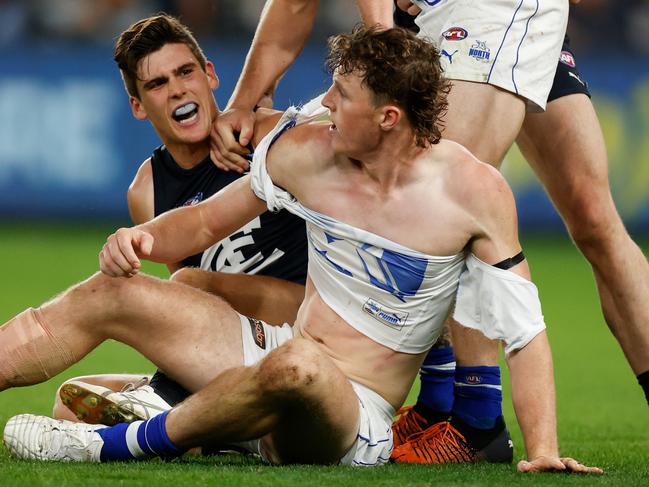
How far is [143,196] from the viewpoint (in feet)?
16.8

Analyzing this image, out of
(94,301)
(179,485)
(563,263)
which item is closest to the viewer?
(179,485)

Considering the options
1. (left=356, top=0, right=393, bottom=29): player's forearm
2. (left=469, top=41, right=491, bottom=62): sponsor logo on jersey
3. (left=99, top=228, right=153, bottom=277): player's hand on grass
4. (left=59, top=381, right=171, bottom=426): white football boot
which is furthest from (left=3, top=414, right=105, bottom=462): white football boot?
(left=469, top=41, right=491, bottom=62): sponsor logo on jersey

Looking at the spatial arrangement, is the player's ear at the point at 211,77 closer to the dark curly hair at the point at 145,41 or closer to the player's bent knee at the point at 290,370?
the dark curly hair at the point at 145,41

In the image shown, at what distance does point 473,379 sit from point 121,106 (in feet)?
28.3

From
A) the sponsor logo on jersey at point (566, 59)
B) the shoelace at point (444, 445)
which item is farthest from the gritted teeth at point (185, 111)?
the shoelace at point (444, 445)

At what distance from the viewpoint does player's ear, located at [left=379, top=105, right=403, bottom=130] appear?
392 centimetres

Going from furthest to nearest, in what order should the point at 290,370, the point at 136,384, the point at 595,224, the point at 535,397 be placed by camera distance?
the point at 595,224 < the point at 136,384 < the point at 535,397 < the point at 290,370

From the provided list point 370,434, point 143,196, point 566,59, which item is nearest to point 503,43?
point 566,59

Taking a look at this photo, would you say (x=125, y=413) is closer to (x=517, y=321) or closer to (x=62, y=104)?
(x=517, y=321)

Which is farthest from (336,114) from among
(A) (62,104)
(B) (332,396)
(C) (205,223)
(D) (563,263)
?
(A) (62,104)

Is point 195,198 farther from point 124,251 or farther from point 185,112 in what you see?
point 124,251

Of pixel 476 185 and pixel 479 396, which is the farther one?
pixel 479 396

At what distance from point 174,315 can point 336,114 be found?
83cm

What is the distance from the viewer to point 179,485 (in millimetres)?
3436
